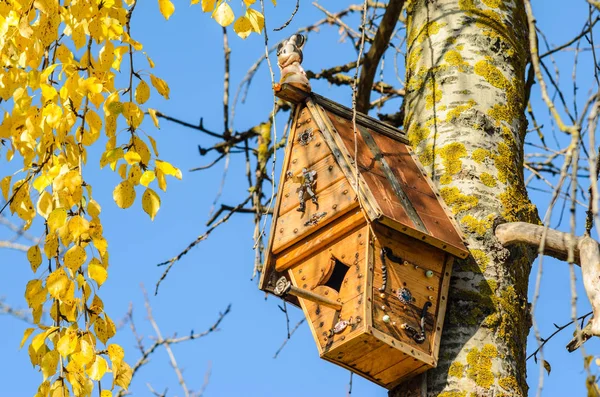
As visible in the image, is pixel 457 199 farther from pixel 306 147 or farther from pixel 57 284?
pixel 57 284

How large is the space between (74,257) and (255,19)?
2.88 ft

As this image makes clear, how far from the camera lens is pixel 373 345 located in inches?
113

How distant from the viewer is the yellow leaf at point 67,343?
99.6 inches

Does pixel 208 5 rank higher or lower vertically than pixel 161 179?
higher

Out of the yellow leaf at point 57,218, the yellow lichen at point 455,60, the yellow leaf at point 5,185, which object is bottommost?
the yellow leaf at point 57,218

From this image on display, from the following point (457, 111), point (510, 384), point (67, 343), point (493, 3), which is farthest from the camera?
point (493, 3)

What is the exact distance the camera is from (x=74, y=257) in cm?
261

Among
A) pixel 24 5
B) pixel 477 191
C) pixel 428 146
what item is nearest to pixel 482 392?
pixel 477 191

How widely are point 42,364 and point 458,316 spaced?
1249mm

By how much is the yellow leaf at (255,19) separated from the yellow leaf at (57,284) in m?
0.91

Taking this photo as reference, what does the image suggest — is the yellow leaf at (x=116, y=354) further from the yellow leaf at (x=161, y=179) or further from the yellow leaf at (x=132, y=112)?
the yellow leaf at (x=132, y=112)

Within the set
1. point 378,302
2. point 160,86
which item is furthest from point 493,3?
point 160,86

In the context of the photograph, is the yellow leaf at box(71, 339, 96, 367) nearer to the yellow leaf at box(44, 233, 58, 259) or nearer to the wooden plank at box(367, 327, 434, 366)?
the yellow leaf at box(44, 233, 58, 259)

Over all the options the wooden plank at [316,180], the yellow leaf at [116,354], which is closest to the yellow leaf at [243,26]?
the wooden plank at [316,180]
